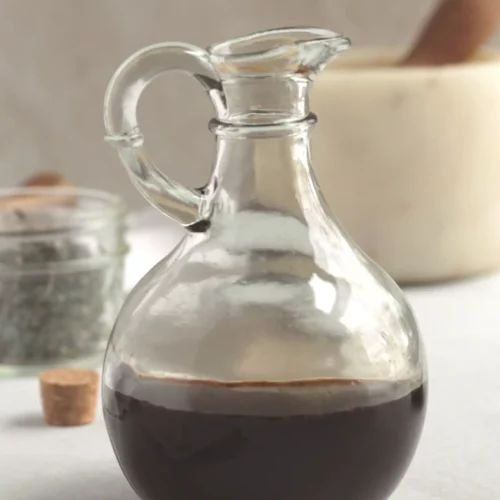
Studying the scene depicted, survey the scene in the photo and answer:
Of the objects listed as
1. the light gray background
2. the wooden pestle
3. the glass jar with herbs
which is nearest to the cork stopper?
the glass jar with herbs

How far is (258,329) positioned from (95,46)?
90cm

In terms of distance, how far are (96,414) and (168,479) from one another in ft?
0.68

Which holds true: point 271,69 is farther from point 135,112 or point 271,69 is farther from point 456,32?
point 456,32

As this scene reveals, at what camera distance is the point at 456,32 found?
92 cm

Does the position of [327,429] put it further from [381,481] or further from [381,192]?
[381,192]

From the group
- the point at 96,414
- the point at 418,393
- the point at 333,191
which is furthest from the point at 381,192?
the point at 418,393

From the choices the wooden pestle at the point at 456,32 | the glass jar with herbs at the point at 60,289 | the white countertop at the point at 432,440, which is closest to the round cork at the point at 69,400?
the white countertop at the point at 432,440

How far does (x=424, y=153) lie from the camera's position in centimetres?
91

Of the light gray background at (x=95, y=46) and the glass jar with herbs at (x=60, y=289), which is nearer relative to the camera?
the glass jar with herbs at (x=60, y=289)

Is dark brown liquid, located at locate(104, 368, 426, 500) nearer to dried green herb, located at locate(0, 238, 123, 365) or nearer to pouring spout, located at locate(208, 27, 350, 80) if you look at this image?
pouring spout, located at locate(208, 27, 350, 80)

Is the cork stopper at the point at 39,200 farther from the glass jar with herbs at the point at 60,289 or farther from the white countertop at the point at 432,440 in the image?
the white countertop at the point at 432,440

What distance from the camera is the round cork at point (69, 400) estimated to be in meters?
0.63

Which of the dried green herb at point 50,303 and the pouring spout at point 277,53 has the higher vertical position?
the pouring spout at point 277,53

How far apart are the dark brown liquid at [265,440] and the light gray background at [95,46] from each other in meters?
0.88
